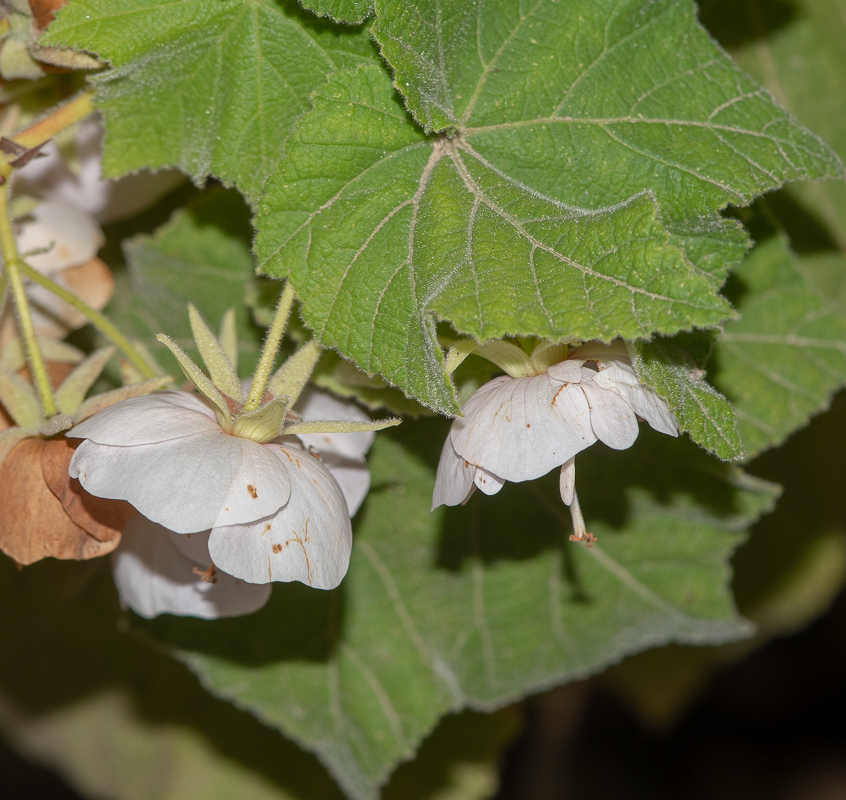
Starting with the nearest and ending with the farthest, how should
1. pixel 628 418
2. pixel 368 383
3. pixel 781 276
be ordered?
pixel 628 418, pixel 368 383, pixel 781 276

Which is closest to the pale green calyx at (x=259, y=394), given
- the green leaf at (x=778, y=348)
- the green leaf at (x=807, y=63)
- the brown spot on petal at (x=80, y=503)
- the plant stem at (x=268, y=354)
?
the plant stem at (x=268, y=354)

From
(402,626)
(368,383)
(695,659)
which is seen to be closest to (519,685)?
(402,626)

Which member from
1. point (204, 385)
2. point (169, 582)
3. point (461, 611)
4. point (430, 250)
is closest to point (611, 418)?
point (430, 250)

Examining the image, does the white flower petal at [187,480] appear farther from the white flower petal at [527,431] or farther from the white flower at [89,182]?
the white flower at [89,182]

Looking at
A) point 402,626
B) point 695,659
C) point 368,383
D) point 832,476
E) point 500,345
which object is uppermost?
point 500,345

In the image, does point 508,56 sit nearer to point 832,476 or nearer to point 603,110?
point 603,110

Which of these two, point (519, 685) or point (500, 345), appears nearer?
point (500, 345)

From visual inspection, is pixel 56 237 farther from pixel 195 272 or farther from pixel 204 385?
pixel 204 385

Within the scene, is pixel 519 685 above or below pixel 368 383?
below
